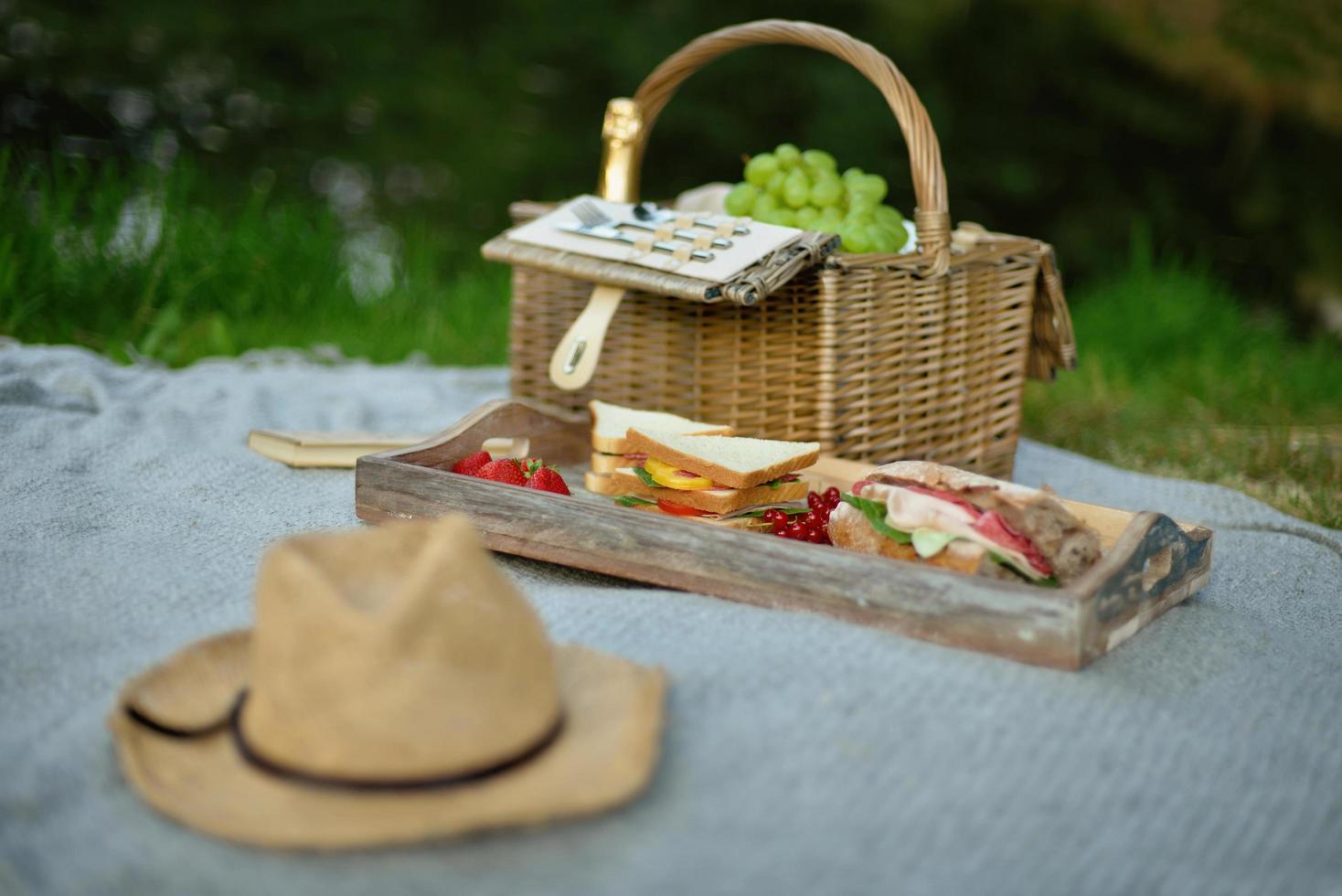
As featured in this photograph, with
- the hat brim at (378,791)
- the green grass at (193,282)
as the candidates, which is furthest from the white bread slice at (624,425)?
the green grass at (193,282)

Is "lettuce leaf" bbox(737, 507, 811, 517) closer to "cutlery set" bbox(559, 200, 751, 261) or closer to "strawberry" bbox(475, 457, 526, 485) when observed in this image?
"strawberry" bbox(475, 457, 526, 485)

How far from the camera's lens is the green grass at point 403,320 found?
130 inches

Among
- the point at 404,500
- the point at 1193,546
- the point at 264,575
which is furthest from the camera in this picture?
the point at 404,500

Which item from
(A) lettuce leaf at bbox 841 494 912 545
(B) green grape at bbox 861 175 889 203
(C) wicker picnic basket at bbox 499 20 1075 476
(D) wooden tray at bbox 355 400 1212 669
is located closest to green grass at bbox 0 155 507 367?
(C) wicker picnic basket at bbox 499 20 1075 476

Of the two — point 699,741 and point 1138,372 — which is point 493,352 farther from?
point 699,741

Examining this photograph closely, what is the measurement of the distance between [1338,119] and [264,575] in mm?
5506

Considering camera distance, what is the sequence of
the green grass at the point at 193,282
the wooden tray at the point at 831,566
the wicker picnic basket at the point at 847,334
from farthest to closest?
the green grass at the point at 193,282
the wicker picnic basket at the point at 847,334
the wooden tray at the point at 831,566

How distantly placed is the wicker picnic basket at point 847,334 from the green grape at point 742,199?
0.79 feet

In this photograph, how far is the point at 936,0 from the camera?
20.1 feet

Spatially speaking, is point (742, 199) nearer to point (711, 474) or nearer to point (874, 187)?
point (874, 187)

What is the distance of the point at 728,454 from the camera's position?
202 cm

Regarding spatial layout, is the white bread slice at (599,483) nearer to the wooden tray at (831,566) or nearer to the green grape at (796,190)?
the wooden tray at (831,566)

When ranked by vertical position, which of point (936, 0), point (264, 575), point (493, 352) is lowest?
point (493, 352)

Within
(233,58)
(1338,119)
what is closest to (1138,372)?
(1338,119)
